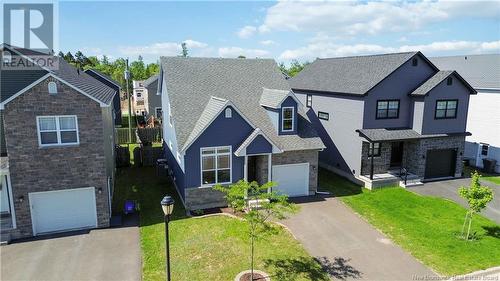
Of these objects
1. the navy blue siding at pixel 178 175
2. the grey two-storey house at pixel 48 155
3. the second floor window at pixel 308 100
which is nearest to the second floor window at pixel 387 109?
the second floor window at pixel 308 100

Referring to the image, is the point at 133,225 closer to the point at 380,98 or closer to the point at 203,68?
the point at 203,68

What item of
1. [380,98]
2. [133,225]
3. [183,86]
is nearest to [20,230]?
[133,225]

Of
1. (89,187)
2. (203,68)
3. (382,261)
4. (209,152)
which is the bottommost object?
(382,261)

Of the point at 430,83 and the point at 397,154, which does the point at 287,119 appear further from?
the point at 430,83

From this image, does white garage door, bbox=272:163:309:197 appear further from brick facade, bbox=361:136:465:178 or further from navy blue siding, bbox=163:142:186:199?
navy blue siding, bbox=163:142:186:199

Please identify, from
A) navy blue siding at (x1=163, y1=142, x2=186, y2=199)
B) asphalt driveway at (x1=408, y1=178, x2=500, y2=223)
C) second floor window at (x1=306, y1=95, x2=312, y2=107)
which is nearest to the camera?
navy blue siding at (x1=163, y1=142, x2=186, y2=199)

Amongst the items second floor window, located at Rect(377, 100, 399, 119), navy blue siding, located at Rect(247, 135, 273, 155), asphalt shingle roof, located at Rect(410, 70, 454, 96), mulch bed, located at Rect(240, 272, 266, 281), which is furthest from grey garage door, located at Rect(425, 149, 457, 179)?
mulch bed, located at Rect(240, 272, 266, 281)

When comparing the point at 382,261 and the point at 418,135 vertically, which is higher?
the point at 418,135
